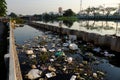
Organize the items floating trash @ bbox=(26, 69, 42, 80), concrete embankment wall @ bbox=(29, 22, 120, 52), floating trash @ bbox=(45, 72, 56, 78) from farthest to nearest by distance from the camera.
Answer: concrete embankment wall @ bbox=(29, 22, 120, 52) < floating trash @ bbox=(45, 72, 56, 78) < floating trash @ bbox=(26, 69, 42, 80)

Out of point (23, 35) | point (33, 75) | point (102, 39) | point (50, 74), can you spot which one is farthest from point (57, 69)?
point (23, 35)

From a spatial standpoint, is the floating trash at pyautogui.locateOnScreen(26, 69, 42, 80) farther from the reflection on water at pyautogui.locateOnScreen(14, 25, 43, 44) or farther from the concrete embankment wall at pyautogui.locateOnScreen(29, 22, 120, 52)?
the reflection on water at pyautogui.locateOnScreen(14, 25, 43, 44)

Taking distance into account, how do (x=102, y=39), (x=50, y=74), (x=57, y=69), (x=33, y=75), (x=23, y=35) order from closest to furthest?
(x=33, y=75) → (x=50, y=74) → (x=57, y=69) → (x=102, y=39) → (x=23, y=35)

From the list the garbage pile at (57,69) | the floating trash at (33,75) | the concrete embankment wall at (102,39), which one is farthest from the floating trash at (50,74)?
the concrete embankment wall at (102,39)

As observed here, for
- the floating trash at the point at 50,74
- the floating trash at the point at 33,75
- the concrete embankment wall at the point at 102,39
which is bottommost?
the floating trash at the point at 50,74

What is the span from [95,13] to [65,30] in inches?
4038

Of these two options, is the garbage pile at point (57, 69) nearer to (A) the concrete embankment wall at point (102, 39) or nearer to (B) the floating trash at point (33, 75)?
(B) the floating trash at point (33, 75)

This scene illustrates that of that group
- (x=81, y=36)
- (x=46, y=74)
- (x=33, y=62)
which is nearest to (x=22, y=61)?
(x=33, y=62)

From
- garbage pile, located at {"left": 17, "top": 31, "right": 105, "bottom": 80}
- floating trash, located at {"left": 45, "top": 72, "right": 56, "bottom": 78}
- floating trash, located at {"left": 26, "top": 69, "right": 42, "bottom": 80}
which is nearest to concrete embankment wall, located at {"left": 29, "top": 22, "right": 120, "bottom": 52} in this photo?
garbage pile, located at {"left": 17, "top": 31, "right": 105, "bottom": 80}

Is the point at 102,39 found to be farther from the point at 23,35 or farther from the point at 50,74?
the point at 23,35

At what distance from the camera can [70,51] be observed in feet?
46.4

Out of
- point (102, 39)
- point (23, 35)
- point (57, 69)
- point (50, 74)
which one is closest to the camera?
point (50, 74)

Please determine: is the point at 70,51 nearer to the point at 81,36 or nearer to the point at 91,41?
the point at 91,41

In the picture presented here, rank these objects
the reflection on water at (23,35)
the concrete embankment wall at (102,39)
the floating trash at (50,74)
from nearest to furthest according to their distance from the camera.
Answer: the floating trash at (50,74) < the concrete embankment wall at (102,39) < the reflection on water at (23,35)
